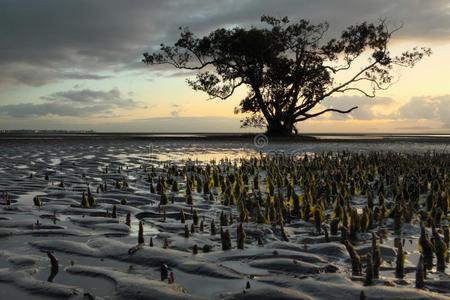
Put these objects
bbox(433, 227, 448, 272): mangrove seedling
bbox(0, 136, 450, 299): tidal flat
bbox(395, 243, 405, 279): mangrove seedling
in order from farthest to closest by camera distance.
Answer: bbox(433, 227, 448, 272): mangrove seedling, bbox(395, 243, 405, 279): mangrove seedling, bbox(0, 136, 450, 299): tidal flat

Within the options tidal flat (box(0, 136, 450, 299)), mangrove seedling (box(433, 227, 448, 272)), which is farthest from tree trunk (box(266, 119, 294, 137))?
mangrove seedling (box(433, 227, 448, 272))

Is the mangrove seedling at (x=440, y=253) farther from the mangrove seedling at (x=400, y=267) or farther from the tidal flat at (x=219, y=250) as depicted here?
the mangrove seedling at (x=400, y=267)

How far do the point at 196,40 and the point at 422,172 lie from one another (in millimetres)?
34351

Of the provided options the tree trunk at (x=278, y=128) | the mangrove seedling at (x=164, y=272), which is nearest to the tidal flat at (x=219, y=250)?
the mangrove seedling at (x=164, y=272)

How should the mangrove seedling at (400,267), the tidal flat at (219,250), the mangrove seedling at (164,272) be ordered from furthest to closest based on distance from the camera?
the mangrove seedling at (400,267), the mangrove seedling at (164,272), the tidal flat at (219,250)

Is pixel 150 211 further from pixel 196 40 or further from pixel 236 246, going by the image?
pixel 196 40

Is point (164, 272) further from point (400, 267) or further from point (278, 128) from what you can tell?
point (278, 128)

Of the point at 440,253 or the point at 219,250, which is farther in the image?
the point at 219,250

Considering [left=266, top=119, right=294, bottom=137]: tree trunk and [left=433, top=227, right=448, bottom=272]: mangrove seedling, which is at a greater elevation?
[left=266, top=119, right=294, bottom=137]: tree trunk

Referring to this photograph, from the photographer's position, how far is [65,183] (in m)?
12.1

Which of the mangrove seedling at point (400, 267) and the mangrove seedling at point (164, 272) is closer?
the mangrove seedling at point (164, 272)

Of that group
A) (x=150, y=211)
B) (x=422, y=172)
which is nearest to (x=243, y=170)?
(x=422, y=172)

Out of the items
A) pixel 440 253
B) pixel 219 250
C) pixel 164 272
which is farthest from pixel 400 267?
pixel 164 272

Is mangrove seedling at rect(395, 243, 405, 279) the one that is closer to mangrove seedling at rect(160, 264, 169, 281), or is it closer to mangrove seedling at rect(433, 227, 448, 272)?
mangrove seedling at rect(433, 227, 448, 272)
